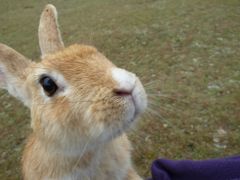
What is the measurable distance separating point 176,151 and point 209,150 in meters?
0.47

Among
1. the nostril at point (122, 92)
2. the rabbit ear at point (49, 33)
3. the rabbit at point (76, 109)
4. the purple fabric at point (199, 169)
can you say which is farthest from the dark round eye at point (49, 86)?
the purple fabric at point (199, 169)

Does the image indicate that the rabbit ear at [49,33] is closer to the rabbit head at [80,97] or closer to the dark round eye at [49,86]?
the rabbit head at [80,97]

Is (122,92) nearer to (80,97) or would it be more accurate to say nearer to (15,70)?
(80,97)

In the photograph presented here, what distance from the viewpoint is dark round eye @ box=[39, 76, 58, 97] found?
2990mm

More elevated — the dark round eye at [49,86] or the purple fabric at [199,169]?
the dark round eye at [49,86]

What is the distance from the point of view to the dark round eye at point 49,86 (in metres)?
2.99

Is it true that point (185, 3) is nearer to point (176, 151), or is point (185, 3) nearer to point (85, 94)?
point (176, 151)

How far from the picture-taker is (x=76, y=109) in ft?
9.14

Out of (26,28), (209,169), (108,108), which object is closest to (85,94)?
(108,108)

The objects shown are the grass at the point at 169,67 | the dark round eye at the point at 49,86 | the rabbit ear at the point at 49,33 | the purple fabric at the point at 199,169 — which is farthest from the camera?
the grass at the point at 169,67

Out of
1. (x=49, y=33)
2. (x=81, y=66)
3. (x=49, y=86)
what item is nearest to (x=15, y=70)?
(x=49, y=33)

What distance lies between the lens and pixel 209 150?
5441 millimetres

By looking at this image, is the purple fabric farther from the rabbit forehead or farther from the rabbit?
the rabbit forehead

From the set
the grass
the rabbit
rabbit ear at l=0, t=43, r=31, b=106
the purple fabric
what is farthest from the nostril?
the purple fabric
